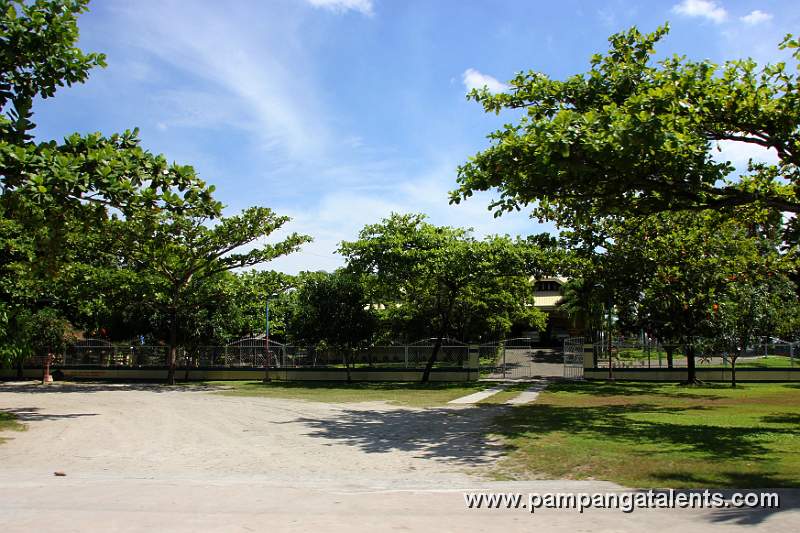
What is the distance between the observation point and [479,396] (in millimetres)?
19625

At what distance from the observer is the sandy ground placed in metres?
5.65

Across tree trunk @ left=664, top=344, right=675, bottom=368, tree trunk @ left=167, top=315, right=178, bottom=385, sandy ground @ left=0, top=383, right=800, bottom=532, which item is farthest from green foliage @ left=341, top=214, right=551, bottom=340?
sandy ground @ left=0, top=383, right=800, bottom=532

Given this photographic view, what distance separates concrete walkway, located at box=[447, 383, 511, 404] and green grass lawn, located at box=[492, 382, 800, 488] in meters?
1.92

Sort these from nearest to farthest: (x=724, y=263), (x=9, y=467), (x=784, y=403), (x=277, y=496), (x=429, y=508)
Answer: (x=429, y=508)
(x=277, y=496)
(x=9, y=467)
(x=784, y=403)
(x=724, y=263)

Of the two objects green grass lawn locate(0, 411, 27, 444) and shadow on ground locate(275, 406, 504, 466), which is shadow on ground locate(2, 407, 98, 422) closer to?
green grass lawn locate(0, 411, 27, 444)

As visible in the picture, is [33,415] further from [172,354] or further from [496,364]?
[496,364]

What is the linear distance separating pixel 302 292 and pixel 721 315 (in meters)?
16.9

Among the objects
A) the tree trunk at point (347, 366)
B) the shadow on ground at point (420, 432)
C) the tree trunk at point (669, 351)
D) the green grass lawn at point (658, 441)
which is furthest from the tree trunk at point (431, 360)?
the shadow on ground at point (420, 432)

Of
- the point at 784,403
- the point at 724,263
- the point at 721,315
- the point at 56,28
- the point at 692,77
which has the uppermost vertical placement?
the point at 56,28

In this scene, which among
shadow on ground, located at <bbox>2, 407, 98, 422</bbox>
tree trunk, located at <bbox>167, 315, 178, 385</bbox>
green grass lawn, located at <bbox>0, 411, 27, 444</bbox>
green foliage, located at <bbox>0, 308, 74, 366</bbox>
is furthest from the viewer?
tree trunk, located at <bbox>167, 315, 178, 385</bbox>

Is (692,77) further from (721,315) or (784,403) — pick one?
(721,315)

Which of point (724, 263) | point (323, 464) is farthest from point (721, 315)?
point (323, 464)

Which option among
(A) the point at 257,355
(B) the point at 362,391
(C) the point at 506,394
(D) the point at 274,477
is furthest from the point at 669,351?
(D) the point at 274,477

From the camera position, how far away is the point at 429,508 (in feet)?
20.1
